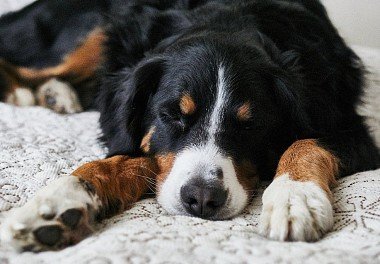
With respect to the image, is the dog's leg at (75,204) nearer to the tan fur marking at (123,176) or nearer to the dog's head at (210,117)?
the tan fur marking at (123,176)

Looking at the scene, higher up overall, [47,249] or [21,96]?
[47,249]

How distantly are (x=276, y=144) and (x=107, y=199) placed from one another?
0.62 meters

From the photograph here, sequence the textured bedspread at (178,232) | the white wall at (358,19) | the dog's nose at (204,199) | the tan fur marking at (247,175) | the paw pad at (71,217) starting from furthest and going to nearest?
the white wall at (358,19)
the tan fur marking at (247,175)
the dog's nose at (204,199)
the paw pad at (71,217)
the textured bedspread at (178,232)

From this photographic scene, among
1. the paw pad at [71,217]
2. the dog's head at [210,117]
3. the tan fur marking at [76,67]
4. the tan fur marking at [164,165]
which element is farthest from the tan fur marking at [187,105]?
the tan fur marking at [76,67]

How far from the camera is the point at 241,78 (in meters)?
1.65

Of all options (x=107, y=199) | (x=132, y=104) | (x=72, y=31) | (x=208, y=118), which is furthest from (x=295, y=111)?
(x=72, y=31)

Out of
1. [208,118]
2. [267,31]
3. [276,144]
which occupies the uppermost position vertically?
[267,31]

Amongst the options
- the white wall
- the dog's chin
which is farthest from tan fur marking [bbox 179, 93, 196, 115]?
the white wall

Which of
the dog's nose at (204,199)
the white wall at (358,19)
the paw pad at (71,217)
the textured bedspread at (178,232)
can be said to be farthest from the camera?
the white wall at (358,19)

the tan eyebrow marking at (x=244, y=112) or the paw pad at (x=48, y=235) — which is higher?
the tan eyebrow marking at (x=244, y=112)

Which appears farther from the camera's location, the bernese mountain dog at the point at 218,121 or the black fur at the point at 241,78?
the black fur at the point at 241,78

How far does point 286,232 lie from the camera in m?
1.21

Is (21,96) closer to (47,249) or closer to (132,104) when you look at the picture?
(132,104)

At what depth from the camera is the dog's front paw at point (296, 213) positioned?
1.22 metres
